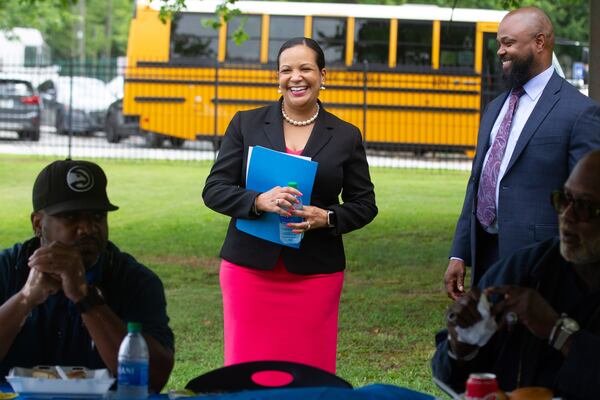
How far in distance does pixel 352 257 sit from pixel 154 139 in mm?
14681

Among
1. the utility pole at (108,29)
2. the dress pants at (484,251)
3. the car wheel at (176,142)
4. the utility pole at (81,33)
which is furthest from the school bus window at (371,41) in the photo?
the utility pole at (108,29)

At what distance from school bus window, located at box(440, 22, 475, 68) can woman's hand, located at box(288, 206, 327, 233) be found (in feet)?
68.5

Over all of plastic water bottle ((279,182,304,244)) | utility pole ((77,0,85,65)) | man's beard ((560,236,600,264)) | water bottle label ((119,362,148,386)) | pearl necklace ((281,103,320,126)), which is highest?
utility pole ((77,0,85,65))

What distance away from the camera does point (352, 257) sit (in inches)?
519

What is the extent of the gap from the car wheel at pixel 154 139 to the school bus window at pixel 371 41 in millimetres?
4784

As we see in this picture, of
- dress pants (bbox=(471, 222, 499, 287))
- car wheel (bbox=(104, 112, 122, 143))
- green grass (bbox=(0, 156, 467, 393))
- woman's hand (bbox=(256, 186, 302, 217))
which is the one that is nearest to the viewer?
woman's hand (bbox=(256, 186, 302, 217))

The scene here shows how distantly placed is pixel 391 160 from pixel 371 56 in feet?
8.80

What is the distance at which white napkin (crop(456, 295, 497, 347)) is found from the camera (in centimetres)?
349

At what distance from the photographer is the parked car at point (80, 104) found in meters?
27.7

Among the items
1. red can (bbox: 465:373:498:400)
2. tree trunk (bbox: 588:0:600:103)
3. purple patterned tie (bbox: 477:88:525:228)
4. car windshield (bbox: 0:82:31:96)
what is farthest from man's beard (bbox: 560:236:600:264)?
car windshield (bbox: 0:82:31:96)

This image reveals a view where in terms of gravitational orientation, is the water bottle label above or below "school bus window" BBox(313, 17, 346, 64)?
below

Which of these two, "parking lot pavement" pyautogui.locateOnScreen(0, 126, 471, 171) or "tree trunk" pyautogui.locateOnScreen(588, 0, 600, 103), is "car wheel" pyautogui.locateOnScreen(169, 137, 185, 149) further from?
"tree trunk" pyautogui.locateOnScreen(588, 0, 600, 103)

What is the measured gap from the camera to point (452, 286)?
19.1 feet

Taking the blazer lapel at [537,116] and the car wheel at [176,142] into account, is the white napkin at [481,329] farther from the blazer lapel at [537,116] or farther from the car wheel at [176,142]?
the car wheel at [176,142]
